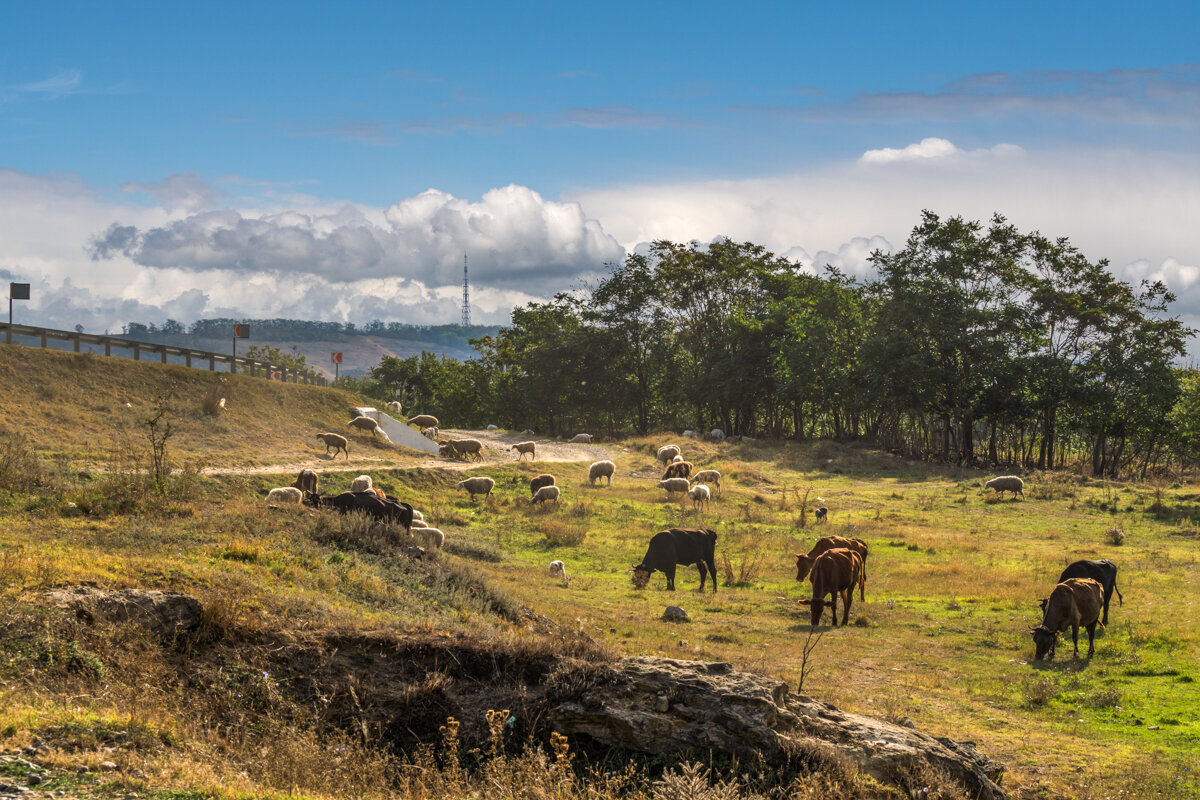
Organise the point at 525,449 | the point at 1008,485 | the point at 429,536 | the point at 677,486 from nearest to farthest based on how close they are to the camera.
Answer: the point at 429,536 → the point at 677,486 → the point at 1008,485 → the point at 525,449

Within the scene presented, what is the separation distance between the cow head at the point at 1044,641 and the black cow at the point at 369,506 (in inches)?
499

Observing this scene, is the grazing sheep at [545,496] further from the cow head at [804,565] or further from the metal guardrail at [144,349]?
the metal guardrail at [144,349]

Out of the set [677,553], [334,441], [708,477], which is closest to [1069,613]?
[677,553]

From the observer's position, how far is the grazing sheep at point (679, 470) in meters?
42.4

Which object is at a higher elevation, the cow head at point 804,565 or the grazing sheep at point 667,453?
the grazing sheep at point 667,453

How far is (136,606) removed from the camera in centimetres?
952

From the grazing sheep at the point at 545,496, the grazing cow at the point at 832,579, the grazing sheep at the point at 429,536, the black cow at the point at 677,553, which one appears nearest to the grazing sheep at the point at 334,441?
the grazing sheep at the point at 545,496

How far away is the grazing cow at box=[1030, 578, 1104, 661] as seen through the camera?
14789mm

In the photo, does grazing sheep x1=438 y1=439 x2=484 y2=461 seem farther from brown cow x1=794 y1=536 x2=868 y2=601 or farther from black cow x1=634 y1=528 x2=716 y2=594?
brown cow x1=794 y1=536 x2=868 y2=601

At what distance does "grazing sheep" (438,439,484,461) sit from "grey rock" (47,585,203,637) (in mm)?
34527

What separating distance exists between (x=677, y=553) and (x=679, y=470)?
21.8m

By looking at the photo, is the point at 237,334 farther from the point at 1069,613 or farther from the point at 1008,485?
the point at 1069,613

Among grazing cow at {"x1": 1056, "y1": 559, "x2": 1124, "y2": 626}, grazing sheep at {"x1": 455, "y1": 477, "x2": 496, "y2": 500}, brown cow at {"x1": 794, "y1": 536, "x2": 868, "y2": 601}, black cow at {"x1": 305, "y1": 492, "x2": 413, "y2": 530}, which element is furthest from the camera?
grazing sheep at {"x1": 455, "y1": 477, "x2": 496, "y2": 500}

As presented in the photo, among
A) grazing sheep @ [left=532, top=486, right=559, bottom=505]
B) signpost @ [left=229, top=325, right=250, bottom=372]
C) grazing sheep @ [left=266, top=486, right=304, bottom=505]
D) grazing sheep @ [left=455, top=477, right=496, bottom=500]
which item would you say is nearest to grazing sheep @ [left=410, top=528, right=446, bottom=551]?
grazing sheep @ [left=266, top=486, right=304, bottom=505]
